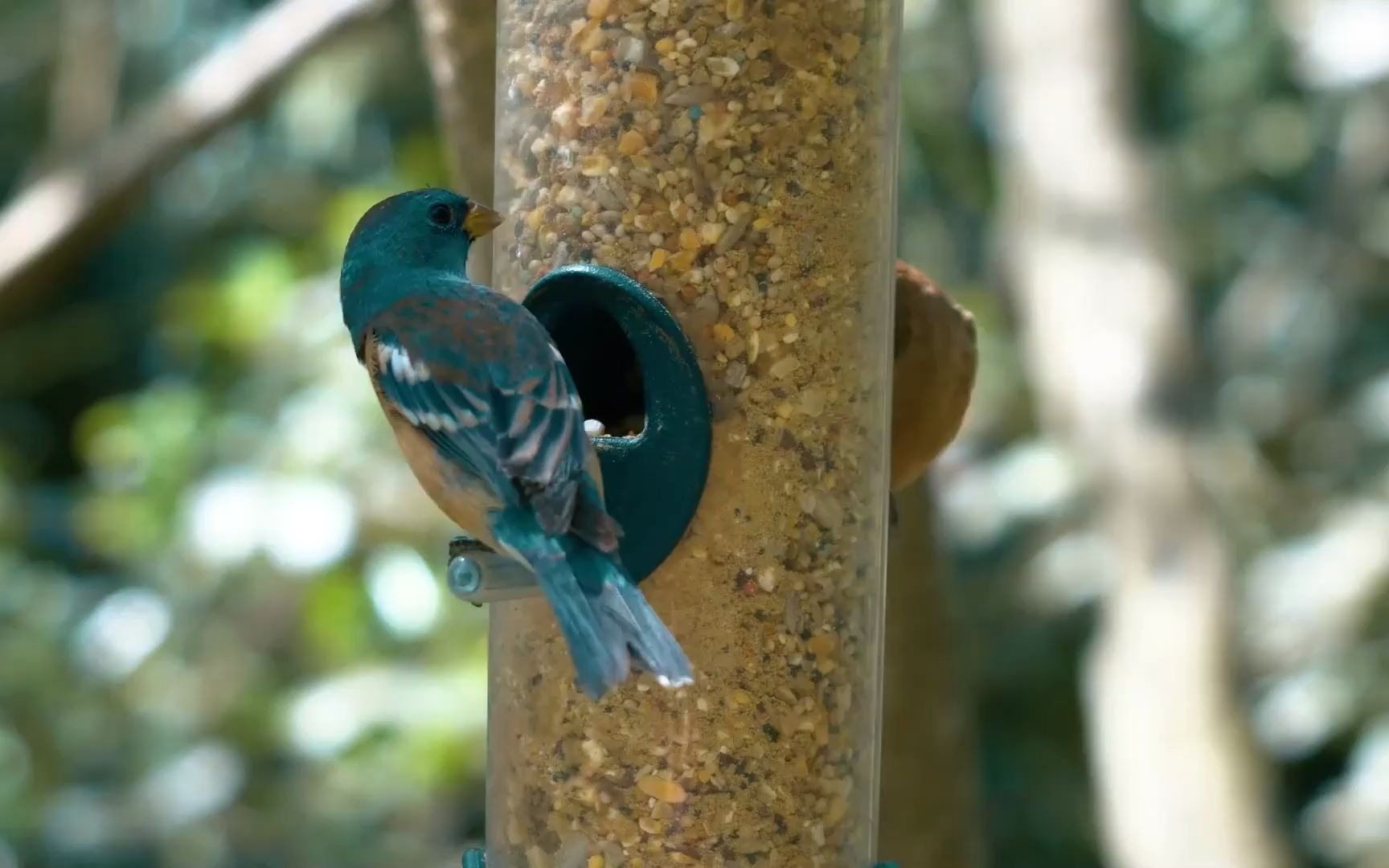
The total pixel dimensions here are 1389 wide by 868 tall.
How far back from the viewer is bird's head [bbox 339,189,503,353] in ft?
9.28

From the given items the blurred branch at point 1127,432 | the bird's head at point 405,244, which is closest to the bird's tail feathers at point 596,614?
the bird's head at point 405,244

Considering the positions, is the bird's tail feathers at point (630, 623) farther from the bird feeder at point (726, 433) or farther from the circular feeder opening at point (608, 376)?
the circular feeder opening at point (608, 376)

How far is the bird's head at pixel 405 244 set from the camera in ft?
9.28

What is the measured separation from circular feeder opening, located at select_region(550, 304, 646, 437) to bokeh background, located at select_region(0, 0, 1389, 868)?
2.32 ft

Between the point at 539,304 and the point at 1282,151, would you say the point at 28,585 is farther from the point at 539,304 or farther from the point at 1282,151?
the point at 1282,151

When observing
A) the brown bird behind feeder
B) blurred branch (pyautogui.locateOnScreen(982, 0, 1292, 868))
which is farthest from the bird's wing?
blurred branch (pyautogui.locateOnScreen(982, 0, 1292, 868))

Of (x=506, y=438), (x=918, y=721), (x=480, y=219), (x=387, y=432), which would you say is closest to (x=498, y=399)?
(x=506, y=438)

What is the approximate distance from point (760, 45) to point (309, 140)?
5.62 m

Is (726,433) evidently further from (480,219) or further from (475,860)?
(475,860)

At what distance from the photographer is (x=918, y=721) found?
3.73m

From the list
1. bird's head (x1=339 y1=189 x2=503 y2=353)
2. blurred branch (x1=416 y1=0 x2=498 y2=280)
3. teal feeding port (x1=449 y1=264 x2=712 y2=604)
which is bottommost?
teal feeding port (x1=449 y1=264 x2=712 y2=604)

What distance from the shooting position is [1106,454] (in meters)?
5.09

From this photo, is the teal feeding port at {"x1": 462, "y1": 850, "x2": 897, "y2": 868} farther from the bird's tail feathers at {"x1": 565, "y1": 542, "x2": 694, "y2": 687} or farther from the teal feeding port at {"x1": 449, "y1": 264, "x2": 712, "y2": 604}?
the bird's tail feathers at {"x1": 565, "y1": 542, "x2": 694, "y2": 687}

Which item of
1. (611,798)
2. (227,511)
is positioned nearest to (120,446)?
(227,511)
